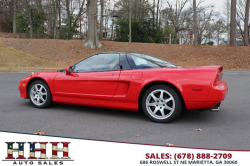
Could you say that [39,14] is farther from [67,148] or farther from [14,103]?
[67,148]

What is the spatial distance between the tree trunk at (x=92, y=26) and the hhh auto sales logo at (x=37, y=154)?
2146 centimetres

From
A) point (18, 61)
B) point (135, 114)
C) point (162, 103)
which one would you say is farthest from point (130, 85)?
point (18, 61)

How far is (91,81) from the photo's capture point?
5195 mm

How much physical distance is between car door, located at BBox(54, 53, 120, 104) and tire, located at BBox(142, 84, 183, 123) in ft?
2.35

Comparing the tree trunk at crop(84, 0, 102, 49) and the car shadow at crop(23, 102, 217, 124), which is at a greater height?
the tree trunk at crop(84, 0, 102, 49)

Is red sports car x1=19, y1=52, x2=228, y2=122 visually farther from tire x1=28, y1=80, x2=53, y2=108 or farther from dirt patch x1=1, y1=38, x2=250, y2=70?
dirt patch x1=1, y1=38, x2=250, y2=70

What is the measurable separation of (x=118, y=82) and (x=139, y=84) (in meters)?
0.43

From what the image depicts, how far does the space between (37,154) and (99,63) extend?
269cm

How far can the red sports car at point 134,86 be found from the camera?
4418 mm


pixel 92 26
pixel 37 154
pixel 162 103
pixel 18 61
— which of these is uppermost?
pixel 92 26

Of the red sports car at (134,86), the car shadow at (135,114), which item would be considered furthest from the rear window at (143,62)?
the car shadow at (135,114)

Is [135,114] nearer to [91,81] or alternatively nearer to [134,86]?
[134,86]

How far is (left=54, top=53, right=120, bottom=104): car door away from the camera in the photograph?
16.5 feet

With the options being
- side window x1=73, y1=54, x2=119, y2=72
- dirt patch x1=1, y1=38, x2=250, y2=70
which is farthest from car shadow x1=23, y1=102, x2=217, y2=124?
dirt patch x1=1, y1=38, x2=250, y2=70
